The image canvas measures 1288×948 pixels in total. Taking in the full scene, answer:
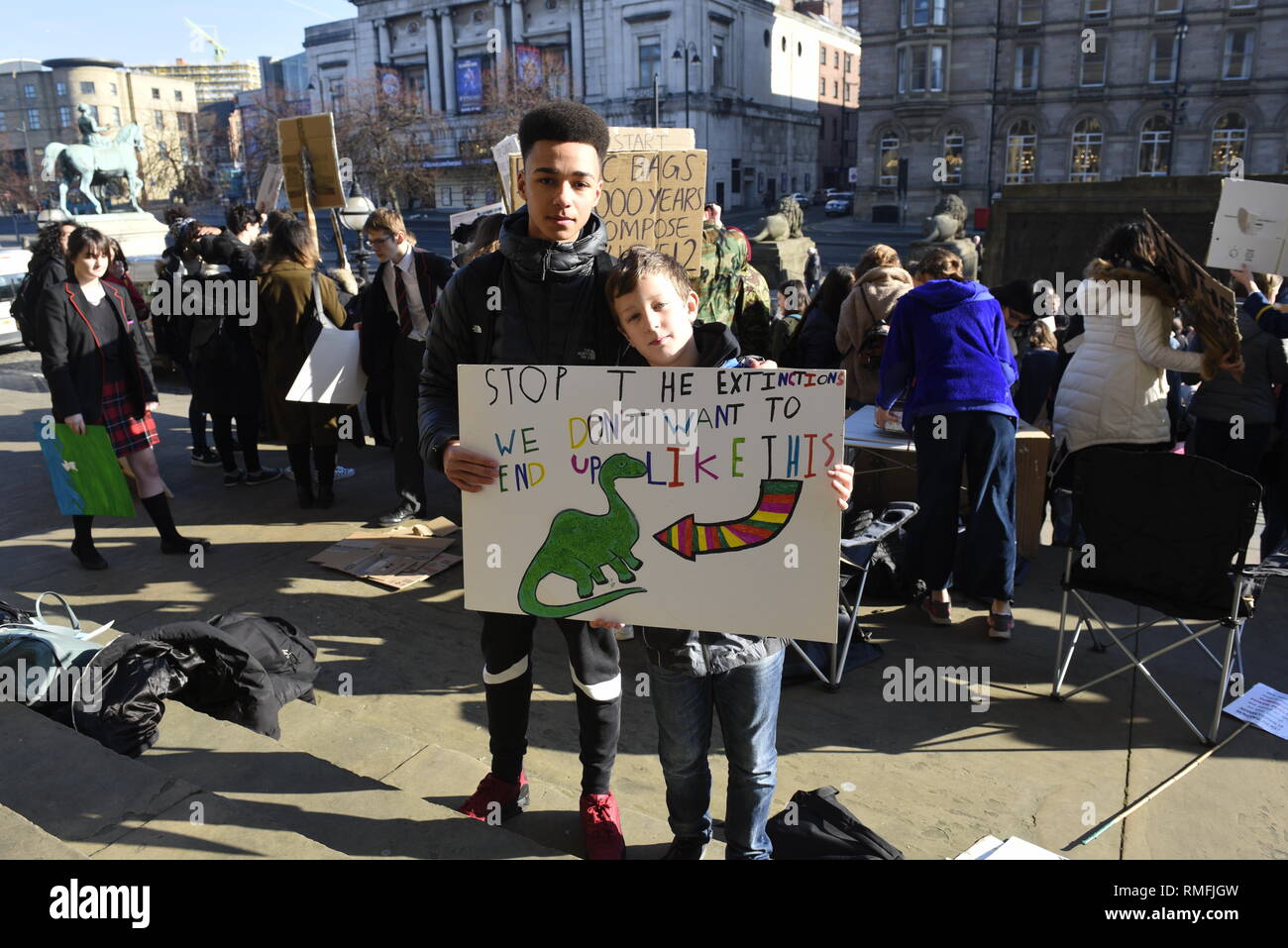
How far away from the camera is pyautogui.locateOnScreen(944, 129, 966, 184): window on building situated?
52281mm

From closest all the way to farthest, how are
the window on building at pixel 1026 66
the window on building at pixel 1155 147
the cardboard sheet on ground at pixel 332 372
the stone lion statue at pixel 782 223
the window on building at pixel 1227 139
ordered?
the cardboard sheet on ground at pixel 332 372, the stone lion statue at pixel 782 223, the window on building at pixel 1227 139, the window on building at pixel 1155 147, the window on building at pixel 1026 66

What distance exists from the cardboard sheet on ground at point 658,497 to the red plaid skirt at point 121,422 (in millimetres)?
3860

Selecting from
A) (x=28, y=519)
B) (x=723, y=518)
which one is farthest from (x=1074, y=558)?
(x=28, y=519)

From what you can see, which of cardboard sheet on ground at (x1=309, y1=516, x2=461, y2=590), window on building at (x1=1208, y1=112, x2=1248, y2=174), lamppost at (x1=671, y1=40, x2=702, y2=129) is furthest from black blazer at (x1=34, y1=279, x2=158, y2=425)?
lamppost at (x1=671, y1=40, x2=702, y2=129)

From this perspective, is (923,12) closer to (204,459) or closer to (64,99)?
(204,459)

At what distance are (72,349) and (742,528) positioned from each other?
448cm

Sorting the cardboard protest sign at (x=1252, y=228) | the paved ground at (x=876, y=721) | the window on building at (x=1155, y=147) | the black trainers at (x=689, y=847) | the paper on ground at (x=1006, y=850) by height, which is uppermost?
the window on building at (x=1155, y=147)

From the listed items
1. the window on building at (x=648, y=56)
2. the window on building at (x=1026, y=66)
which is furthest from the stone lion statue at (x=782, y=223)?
the window on building at (x=648, y=56)

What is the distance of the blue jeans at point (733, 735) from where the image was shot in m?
2.44

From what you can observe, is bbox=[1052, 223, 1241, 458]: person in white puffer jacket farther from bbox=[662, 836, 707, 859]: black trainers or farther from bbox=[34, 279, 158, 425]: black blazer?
bbox=[34, 279, 158, 425]: black blazer

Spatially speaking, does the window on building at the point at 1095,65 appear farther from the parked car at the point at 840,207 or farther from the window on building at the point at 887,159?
the parked car at the point at 840,207
